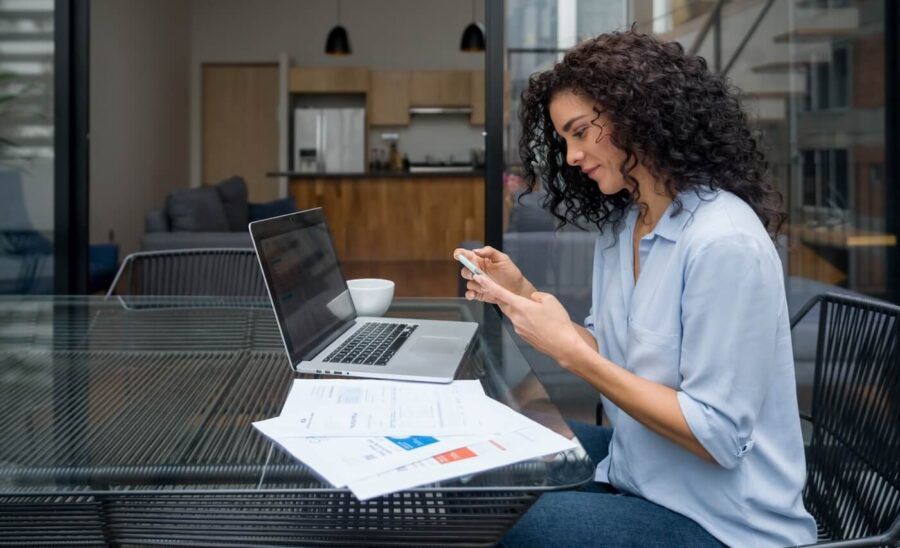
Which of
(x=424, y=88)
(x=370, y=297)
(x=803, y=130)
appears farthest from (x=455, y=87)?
(x=370, y=297)

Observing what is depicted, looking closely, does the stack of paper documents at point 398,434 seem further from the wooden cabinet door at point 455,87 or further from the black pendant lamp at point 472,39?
the wooden cabinet door at point 455,87

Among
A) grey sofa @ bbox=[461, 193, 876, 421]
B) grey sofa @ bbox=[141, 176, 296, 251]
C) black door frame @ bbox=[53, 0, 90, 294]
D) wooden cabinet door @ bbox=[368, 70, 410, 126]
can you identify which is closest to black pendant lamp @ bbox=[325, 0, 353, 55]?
wooden cabinet door @ bbox=[368, 70, 410, 126]

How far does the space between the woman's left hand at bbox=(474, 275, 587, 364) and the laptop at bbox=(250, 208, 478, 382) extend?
0.49 feet

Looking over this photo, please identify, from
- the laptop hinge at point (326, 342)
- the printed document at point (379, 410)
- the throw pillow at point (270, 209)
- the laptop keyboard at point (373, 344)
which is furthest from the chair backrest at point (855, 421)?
A: the throw pillow at point (270, 209)

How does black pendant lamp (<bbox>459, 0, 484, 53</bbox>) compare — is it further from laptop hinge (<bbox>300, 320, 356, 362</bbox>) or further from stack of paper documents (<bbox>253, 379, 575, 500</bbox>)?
stack of paper documents (<bbox>253, 379, 575, 500</bbox>)

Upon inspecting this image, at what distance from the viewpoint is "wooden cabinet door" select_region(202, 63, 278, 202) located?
959cm

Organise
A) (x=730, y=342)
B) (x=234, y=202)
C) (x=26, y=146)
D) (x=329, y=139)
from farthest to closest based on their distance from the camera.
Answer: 1. (x=329, y=139)
2. (x=234, y=202)
3. (x=26, y=146)
4. (x=730, y=342)

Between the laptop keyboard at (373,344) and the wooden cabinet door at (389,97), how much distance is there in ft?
26.8

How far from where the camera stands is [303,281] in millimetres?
1505

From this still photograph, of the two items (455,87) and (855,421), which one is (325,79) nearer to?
(455,87)

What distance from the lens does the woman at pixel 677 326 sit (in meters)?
1.05

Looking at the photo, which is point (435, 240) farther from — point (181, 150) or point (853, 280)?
point (853, 280)

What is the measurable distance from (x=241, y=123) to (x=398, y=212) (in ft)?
8.29

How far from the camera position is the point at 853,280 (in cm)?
314
